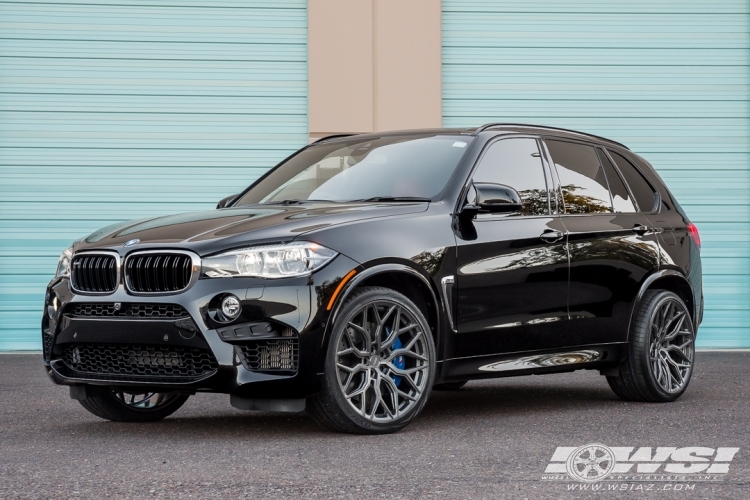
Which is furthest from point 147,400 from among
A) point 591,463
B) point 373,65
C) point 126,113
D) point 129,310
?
point 373,65

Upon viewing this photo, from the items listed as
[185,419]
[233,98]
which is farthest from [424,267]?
[233,98]

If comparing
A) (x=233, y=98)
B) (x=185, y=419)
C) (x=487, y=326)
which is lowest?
(x=185, y=419)

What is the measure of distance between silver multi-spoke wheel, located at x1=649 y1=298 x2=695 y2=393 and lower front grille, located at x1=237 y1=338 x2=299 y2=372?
2.92 metres

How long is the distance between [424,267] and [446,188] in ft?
1.88

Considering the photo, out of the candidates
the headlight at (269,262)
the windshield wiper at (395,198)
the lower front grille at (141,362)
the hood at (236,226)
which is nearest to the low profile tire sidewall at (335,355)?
the headlight at (269,262)

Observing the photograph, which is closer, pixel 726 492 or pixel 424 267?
pixel 726 492

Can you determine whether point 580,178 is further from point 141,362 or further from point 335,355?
point 141,362

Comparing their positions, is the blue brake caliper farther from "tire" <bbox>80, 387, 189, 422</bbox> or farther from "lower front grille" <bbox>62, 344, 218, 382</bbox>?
"tire" <bbox>80, 387, 189, 422</bbox>

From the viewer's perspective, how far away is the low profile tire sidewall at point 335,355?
19.0ft

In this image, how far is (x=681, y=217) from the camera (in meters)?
8.50

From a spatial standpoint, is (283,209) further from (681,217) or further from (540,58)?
(540,58)

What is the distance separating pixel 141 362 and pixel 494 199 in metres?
2.01

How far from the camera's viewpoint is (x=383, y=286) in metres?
6.18

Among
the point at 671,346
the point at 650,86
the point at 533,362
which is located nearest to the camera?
the point at 533,362
